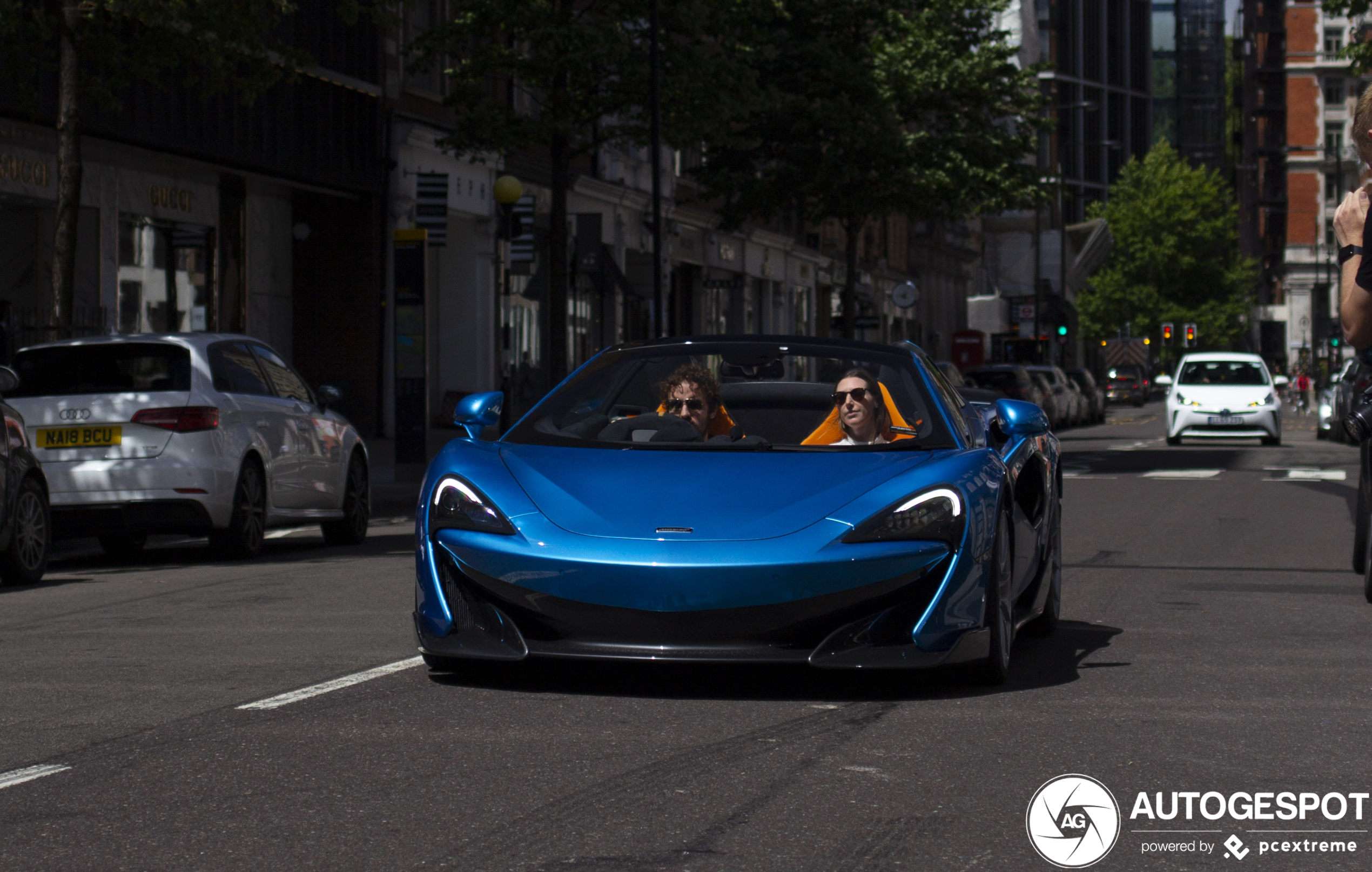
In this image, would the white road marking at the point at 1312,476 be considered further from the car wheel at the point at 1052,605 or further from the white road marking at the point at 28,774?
the white road marking at the point at 28,774

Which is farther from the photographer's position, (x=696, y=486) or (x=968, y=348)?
(x=968, y=348)

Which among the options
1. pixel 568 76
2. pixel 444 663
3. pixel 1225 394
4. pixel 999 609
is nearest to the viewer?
pixel 999 609

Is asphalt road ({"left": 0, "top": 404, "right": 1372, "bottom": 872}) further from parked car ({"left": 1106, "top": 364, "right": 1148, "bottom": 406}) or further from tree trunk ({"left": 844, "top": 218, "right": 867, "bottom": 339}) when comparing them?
parked car ({"left": 1106, "top": 364, "right": 1148, "bottom": 406})

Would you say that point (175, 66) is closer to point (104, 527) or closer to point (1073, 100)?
point (104, 527)

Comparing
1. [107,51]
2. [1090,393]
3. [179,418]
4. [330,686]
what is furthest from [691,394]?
[1090,393]

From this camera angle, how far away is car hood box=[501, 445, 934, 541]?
6.36m

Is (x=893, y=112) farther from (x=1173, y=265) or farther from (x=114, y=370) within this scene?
(x=1173, y=265)

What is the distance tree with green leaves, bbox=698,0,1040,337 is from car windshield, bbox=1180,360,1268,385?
21.6ft

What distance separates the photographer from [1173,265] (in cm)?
10750

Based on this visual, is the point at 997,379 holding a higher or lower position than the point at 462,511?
higher

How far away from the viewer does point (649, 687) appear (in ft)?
22.1

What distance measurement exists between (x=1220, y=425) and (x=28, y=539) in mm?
26190

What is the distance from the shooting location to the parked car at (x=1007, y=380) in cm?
4297

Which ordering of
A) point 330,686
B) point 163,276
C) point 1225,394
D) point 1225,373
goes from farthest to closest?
point 1225,373 → point 1225,394 → point 163,276 → point 330,686
